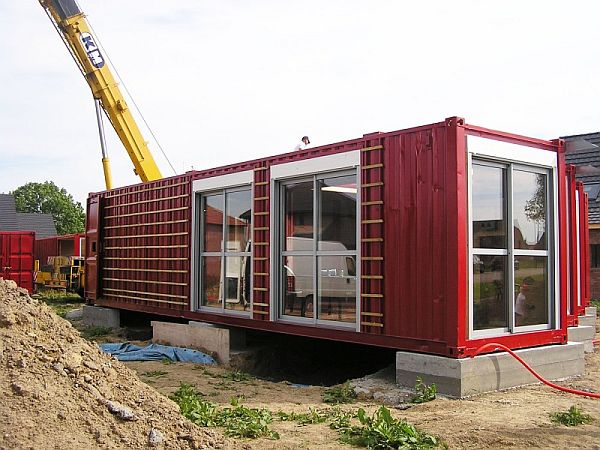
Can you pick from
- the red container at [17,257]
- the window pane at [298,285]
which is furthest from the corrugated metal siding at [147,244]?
the red container at [17,257]

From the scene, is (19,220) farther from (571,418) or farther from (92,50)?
(571,418)

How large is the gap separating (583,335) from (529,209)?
340 centimetres

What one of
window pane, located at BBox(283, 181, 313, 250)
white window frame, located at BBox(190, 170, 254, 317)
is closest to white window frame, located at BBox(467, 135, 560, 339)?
window pane, located at BBox(283, 181, 313, 250)

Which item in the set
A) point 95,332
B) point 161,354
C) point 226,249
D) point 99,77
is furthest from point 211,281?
point 99,77

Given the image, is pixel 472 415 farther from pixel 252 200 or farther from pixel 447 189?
pixel 252 200

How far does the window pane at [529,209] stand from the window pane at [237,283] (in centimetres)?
413

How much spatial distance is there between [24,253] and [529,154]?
61.9 ft

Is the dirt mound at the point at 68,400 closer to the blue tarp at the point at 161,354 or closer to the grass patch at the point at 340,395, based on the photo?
the grass patch at the point at 340,395

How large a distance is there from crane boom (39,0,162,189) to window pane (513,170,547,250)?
11820mm

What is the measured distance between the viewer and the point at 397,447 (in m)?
5.33

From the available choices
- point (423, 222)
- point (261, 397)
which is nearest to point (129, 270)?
point (261, 397)

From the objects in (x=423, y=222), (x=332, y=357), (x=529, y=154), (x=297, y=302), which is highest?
(x=529, y=154)

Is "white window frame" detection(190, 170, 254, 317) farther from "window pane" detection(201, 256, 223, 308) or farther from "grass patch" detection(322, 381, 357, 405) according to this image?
"grass patch" detection(322, 381, 357, 405)

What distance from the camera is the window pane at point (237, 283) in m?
10.5
